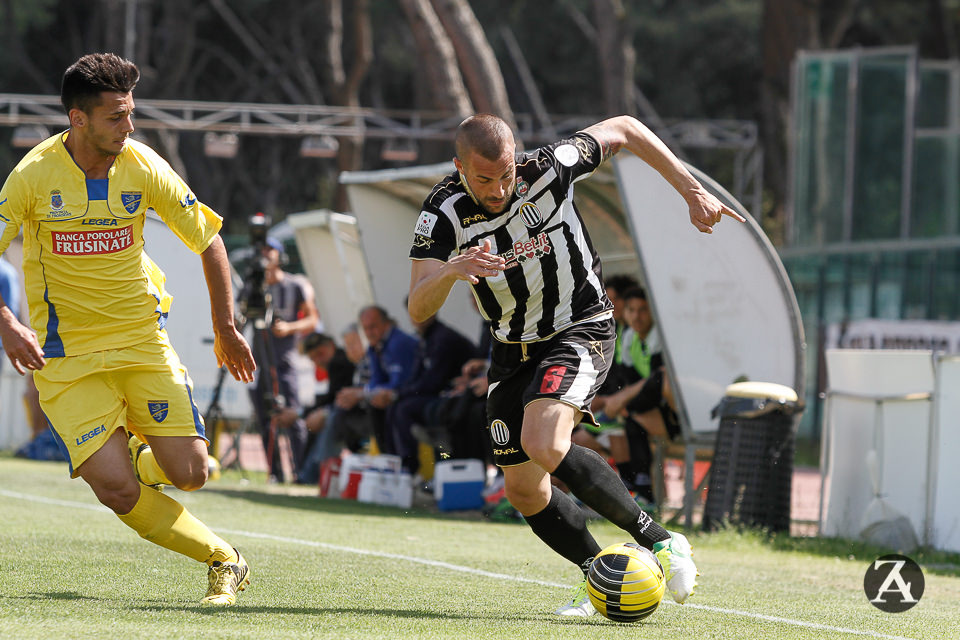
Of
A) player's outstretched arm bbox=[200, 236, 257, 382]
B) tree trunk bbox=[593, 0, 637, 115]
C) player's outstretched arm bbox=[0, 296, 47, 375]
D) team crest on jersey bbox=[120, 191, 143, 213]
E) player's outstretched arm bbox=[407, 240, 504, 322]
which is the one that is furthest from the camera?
tree trunk bbox=[593, 0, 637, 115]

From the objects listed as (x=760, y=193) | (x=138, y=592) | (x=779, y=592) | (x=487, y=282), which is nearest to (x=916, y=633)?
(x=779, y=592)

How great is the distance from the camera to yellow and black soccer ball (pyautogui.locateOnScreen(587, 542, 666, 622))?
17.5 feet

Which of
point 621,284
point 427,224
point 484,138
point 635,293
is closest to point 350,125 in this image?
point 621,284

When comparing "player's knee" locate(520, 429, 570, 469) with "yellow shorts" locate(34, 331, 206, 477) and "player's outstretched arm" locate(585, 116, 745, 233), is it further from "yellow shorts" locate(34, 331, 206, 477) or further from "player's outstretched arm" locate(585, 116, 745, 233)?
"yellow shorts" locate(34, 331, 206, 477)

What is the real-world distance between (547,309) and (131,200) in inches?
70.3

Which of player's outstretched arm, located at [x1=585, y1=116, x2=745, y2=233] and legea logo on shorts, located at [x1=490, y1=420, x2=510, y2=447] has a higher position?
player's outstretched arm, located at [x1=585, y1=116, x2=745, y2=233]

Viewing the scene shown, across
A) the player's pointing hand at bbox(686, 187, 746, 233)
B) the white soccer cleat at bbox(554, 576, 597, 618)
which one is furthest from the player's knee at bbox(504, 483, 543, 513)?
the player's pointing hand at bbox(686, 187, 746, 233)

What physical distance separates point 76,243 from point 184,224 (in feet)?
1.45

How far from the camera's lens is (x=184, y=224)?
5762mm

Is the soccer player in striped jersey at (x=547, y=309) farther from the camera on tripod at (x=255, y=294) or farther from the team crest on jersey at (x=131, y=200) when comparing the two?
the camera on tripod at (x=255, y=294)

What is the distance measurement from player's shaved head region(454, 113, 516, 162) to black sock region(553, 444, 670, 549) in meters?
1.26

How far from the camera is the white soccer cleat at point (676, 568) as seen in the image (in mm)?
5523

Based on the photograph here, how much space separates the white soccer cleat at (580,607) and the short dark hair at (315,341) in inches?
366

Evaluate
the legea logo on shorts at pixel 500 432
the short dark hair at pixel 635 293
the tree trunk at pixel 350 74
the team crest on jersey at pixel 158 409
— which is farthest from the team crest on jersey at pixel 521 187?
the tree trunk at pixel 350 74
